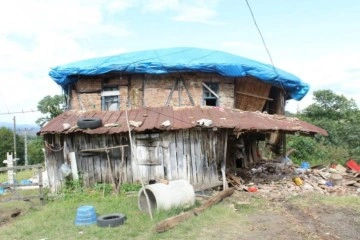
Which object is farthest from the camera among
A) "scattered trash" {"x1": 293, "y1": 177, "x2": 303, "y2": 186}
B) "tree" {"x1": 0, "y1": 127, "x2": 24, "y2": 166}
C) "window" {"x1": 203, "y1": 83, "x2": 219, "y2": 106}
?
"tree" {"x1": 0, "y1": 127, "x2": 24, "y2": 166}

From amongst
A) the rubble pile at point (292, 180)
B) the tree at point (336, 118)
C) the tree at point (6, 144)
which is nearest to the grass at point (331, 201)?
the rubble pile at point (292, 180)

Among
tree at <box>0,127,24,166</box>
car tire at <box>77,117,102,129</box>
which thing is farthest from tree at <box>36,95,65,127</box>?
car tire at <box>77,117,102,129</box>

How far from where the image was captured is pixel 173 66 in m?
13.8

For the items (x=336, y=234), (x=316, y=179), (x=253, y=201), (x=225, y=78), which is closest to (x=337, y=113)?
(x=316, y=179)

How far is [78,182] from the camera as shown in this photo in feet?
45.6

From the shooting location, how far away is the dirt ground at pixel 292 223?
819cm

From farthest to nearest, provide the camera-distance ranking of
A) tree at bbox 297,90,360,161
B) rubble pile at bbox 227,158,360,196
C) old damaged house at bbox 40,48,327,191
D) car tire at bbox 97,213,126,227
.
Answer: tree at bbox 297,90,360,161 → rubble pile at bbox 227,158,360,196 → old damaged house at bbox 40,48,327,191 → car tire at bbox 97,213,126,227

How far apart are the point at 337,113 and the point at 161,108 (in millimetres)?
26757

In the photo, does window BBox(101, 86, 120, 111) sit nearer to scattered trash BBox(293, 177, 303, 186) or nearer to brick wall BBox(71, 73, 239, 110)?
brick wall BBox(71, 73, 239, 110)

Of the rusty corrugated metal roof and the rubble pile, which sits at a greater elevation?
the rusty corrugated metal roof

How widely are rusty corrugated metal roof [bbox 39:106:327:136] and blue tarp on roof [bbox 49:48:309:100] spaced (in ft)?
4.97

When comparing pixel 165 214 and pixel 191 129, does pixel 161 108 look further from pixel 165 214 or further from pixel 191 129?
pixel 165 214

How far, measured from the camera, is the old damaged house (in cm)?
1325

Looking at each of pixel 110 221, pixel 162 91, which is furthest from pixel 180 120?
pixel 110 221
